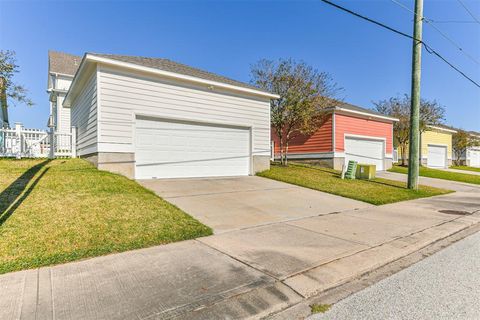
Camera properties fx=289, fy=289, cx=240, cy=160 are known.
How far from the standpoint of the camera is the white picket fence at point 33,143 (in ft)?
36.2

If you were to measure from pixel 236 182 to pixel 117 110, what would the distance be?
15.1 ft

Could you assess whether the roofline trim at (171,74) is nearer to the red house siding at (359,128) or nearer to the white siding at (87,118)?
the white siding at (87,118)

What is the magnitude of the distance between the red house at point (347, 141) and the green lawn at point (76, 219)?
39.4 feet

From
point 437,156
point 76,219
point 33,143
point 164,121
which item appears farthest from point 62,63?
point 437,156

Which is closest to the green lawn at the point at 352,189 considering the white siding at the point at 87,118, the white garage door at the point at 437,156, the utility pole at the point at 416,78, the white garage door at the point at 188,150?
the utility pole at the point at 416,78

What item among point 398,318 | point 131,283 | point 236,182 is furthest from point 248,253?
point 236,182

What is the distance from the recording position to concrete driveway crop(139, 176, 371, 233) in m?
5.98

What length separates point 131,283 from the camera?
3.01 metres

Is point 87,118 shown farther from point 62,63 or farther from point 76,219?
point 62,63

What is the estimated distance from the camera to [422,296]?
9.73 feet

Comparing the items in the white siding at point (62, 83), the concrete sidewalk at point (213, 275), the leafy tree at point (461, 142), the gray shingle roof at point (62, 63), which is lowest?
the concrete sidewalk at point (213, 275)

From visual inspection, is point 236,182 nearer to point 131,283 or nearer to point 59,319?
point 131,283

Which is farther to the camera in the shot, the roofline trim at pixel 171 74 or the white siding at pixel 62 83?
the white siding at pixel 62 83

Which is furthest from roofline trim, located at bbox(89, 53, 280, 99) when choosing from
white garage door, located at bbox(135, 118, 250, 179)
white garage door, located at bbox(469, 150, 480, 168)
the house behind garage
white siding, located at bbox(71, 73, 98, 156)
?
white garage door, located at bbox(469, 150, 480, 168)
